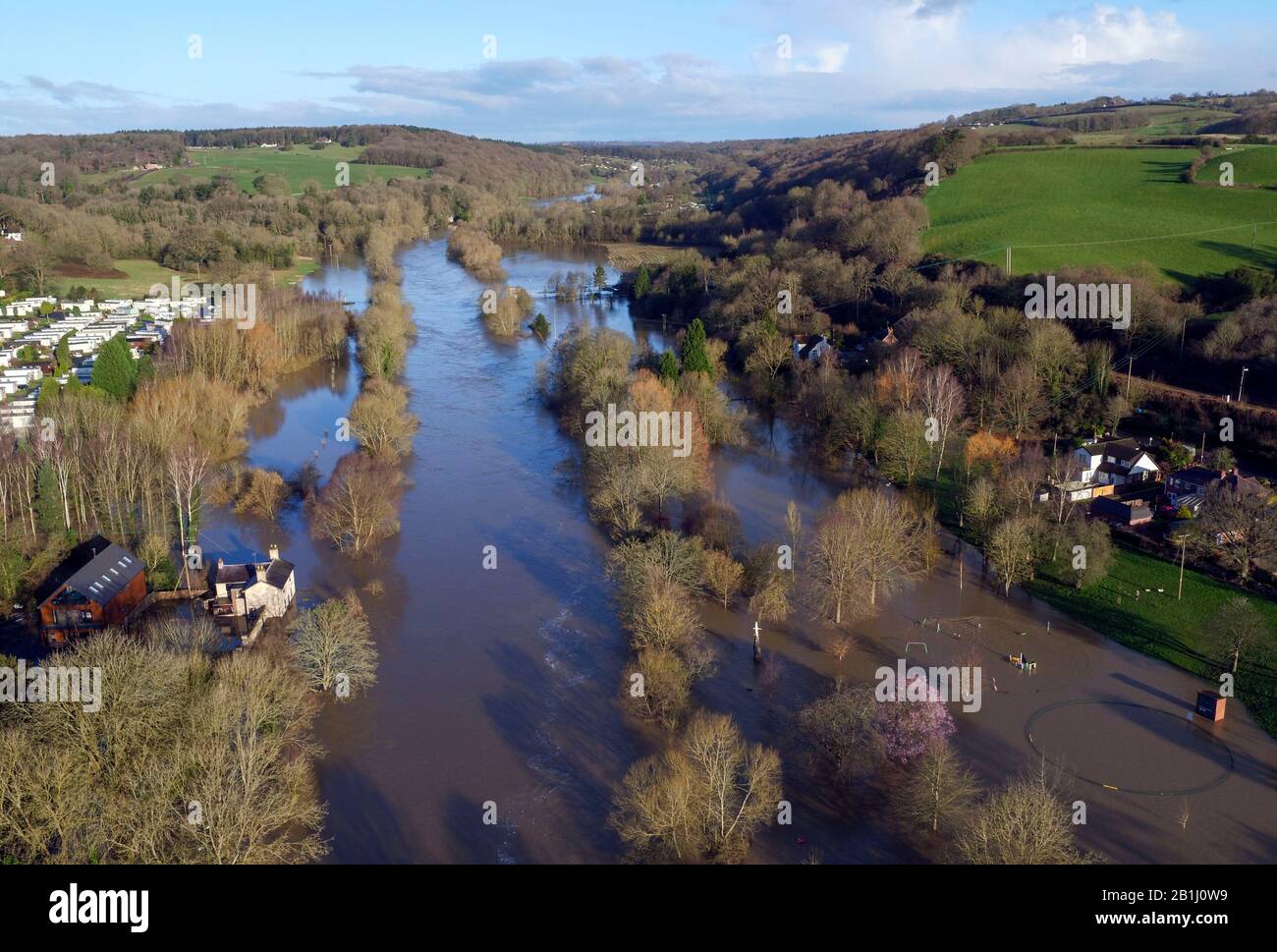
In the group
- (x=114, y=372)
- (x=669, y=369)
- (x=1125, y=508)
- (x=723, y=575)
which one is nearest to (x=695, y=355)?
(x=669, y=369)

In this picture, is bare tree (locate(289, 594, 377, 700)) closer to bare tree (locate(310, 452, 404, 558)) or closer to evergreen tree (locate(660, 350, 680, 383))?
bare tree (locate(310, 452, 404, 558))

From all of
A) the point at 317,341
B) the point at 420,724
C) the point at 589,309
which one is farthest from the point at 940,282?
the point at 420,724

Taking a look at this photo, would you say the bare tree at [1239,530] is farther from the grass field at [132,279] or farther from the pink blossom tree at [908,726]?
the grass field at [132,279]

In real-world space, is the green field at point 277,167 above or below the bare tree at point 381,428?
above

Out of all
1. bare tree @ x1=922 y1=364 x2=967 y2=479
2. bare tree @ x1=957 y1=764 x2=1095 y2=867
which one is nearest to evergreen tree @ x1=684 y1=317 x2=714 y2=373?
bare tree @ x1=922 y1=364 x2=967 y2=479

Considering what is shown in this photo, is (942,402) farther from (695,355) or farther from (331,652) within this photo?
(331,652)

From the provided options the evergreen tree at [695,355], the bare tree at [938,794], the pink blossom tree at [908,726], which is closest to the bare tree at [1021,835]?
the bare tree at [938,794]
